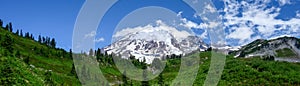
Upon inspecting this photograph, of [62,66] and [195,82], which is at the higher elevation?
[62,66]

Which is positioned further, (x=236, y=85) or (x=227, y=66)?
(x=227, y=66)

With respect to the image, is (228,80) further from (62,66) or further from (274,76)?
(62,66)

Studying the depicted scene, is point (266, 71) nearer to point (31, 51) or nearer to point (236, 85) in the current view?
point (236, 85)

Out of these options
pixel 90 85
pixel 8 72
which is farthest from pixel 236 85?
pixel 8 72

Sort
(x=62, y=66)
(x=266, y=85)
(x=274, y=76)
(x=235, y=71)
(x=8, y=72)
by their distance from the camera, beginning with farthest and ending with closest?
(x=62, y=66) → (x=235, y=71) → (x=274, y=76) → (x=266, y=85) → (x=8, y=72)

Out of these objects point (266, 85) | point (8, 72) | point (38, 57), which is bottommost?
point (266, 85)

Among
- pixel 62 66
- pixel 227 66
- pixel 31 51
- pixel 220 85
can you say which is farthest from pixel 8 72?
pixel 31 51

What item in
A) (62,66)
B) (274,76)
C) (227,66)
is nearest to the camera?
(274,76)

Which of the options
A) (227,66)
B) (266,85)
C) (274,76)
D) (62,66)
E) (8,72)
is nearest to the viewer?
(8,72)

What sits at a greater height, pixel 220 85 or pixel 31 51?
pixel 31 51
